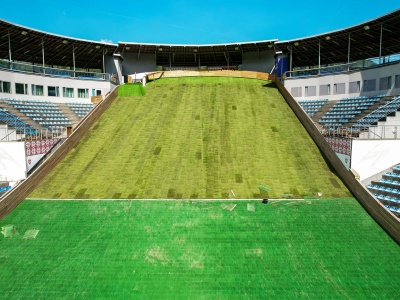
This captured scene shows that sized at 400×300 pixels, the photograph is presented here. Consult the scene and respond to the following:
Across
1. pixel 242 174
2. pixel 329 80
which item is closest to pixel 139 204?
pixel 242 174

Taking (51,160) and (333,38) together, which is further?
(333,38)

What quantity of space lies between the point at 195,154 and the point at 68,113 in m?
16.5

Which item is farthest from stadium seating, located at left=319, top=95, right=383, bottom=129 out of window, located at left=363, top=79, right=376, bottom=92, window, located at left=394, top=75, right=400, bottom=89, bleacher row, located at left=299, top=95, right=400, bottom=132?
window, located at left=394, top=75, right=400, bottom=89

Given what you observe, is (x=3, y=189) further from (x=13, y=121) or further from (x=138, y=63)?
(x=138, y=63)

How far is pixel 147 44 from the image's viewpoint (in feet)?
138

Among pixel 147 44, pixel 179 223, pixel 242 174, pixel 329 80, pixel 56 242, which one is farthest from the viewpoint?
pixel 147 44

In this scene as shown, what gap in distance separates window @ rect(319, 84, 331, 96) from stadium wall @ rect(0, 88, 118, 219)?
22.0 metres

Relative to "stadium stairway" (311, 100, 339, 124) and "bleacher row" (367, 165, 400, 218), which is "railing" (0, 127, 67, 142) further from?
"stadium stairway" (311, 100, 339, 124)

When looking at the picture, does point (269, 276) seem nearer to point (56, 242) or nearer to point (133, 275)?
point (133, 275)

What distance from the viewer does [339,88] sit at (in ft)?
97.0

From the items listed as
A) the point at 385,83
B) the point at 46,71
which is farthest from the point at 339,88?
the point at 46,71

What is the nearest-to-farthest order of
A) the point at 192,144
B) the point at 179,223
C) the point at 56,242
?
the point at 56,242
the point at 179,223
the point at 192,144

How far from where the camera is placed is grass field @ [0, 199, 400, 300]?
9469 millimetres

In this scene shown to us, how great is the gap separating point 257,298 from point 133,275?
13.5 feet
